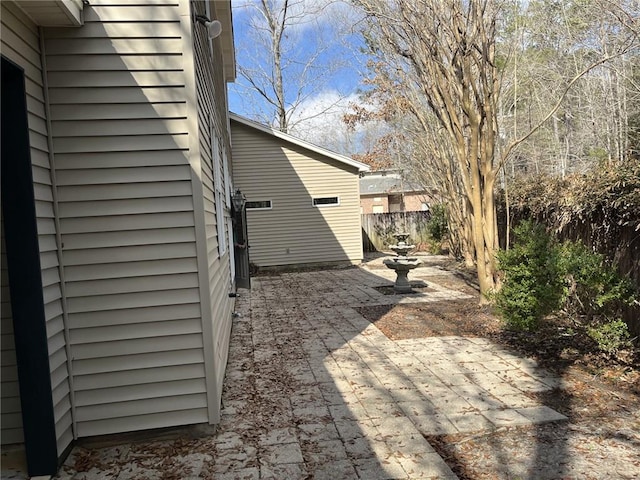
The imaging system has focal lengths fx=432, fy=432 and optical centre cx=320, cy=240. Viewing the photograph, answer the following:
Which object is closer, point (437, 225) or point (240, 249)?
point (240, 249)

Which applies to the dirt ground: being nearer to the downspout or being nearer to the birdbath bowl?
the downspout

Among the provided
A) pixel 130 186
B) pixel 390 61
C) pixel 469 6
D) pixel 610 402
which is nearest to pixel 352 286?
pixel 390 61

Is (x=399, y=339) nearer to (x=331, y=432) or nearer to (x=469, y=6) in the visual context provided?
(x=331, y=432)

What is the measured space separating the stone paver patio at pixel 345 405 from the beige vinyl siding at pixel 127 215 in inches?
15.3

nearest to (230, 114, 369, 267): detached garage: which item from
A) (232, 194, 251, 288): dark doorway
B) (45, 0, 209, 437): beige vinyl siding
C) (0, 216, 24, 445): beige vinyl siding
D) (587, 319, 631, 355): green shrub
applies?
(232, 194, 251, 288): dark doorway

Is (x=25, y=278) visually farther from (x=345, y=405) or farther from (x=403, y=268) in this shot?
(x=403, y=268)

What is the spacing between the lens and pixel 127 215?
2881 mm

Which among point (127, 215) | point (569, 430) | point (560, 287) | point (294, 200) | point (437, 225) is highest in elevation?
point (294, 200)

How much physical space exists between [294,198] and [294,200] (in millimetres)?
62

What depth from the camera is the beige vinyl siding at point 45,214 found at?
2510 millimetres

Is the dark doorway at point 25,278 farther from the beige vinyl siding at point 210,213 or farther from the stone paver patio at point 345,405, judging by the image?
the beige vinyl siding at point 210,213

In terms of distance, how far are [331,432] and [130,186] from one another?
7.12 feet

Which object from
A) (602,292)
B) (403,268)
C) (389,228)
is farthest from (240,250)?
(389,228)

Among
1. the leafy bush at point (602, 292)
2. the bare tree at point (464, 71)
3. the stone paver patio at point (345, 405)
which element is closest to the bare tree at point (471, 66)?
the bare tree at point (464, 71)
